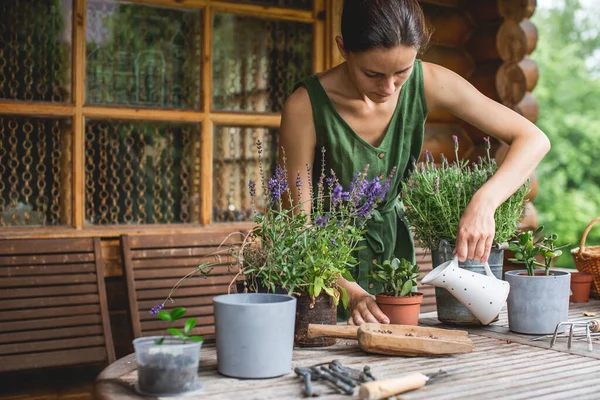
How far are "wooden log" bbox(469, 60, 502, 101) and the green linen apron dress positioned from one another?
217 centimetres

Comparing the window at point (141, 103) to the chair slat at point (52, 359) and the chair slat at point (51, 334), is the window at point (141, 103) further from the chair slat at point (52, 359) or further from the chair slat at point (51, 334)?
the chair slat at point (52, 359)

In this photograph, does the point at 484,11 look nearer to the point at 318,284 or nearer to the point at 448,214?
the point at 448,214

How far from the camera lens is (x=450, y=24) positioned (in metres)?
4.36

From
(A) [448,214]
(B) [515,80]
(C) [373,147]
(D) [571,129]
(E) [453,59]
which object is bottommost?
(A) [448,214]

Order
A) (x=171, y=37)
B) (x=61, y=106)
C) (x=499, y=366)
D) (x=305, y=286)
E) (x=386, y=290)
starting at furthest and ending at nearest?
(x=171, y=37) → (x=61, y=106) → (x=386, y=290) → (x=305, y=286) → (x=499, y=366)

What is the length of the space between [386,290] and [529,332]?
Result: 379mm

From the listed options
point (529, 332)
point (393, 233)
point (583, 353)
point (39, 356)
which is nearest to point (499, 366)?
point (583, 353)

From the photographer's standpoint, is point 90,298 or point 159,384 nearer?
point 159,384

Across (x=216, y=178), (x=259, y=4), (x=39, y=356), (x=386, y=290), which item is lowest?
→ (x=39, y=356)

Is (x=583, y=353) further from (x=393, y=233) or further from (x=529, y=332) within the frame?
(x=393, y=233)

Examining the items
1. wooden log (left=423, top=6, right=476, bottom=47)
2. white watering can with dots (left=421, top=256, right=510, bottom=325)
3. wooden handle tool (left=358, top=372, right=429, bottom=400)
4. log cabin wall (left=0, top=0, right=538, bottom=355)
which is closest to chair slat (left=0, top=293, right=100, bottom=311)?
log cabin wall (left=0, top=0, right=538, bottom=355)

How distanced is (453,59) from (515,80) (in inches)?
16.1

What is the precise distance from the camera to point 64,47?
3.42 meters

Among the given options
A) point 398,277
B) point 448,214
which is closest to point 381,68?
point 448,214
